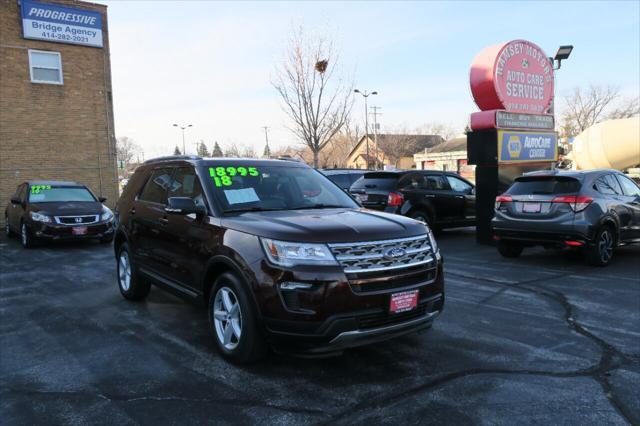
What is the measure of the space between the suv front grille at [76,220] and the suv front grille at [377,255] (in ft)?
30.7

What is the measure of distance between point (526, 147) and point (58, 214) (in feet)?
34.2

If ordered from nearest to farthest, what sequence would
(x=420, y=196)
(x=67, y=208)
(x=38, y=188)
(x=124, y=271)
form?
(x=124, y=271) → (x=67, y=208) → (x=420, y=196) → (x=38, y=188)

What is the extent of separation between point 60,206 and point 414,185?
8123 millimetres

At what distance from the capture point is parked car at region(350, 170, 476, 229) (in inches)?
446

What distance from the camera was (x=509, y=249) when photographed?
900cm

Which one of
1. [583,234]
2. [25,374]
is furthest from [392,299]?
[583,234]

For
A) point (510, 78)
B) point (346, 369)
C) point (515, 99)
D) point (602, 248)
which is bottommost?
point (346, 369)

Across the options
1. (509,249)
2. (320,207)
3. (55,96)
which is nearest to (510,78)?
(509,249)

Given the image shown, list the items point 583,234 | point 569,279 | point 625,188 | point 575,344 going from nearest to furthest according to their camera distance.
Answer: point 575,344 → point 569,279 → point 583,234 → point 625,188

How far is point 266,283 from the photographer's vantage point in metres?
3.66

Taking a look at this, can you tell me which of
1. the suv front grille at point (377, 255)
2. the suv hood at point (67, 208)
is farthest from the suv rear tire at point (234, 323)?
the suv hood at point (67, 208)

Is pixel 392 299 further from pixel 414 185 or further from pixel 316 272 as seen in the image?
pixel 414 185

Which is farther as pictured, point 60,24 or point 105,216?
point 60,24

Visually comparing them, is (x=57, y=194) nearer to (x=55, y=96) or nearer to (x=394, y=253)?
(x=55, y=96)
